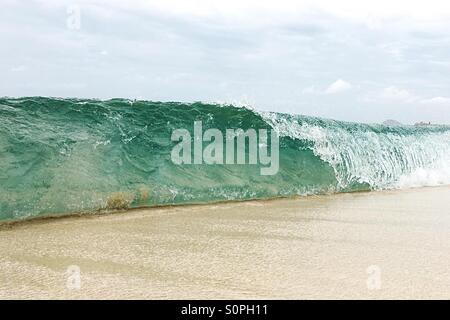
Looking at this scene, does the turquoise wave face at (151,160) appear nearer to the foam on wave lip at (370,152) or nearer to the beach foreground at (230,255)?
the foam on wave lip at (370,152)

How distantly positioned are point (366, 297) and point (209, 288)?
0.85 meters

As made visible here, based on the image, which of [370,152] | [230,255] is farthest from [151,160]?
[370,152]

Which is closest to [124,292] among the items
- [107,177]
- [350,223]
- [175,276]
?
[175,276]

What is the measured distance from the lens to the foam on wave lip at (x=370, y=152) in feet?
33.3

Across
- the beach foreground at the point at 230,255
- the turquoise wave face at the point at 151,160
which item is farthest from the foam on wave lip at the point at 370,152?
the beach foreground at the point at 230,255

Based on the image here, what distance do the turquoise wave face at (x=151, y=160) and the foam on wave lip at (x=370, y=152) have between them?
27 millimetres

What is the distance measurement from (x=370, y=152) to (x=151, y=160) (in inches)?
197

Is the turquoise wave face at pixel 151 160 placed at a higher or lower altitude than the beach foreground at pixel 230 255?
higher

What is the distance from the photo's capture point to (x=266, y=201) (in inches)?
291

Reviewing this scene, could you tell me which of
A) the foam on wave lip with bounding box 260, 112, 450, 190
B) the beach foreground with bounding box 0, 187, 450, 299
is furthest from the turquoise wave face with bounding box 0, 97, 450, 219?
the beach foreground with bounding box 0, 187, 450, 299

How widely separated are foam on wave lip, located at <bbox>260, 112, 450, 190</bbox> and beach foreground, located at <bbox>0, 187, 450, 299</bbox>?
12.2ft

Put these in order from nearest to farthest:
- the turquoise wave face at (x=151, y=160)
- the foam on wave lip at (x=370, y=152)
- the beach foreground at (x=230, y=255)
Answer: the beach foreground at (x=230, y=255)
the turquoise wave face at (x=151, y=160)
the foam on wave lip at (x=370, y=152)

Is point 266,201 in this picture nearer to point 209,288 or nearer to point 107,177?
point 107,177

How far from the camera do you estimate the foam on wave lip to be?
1015 cm
